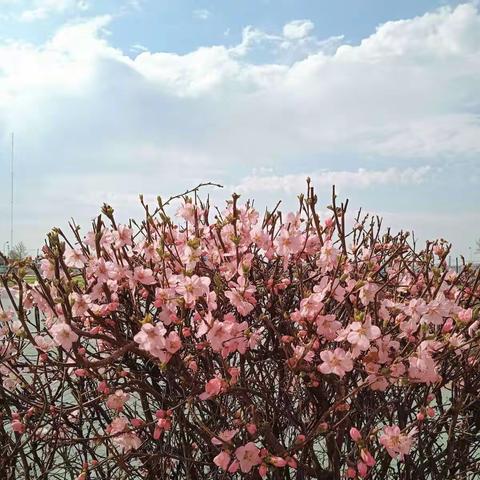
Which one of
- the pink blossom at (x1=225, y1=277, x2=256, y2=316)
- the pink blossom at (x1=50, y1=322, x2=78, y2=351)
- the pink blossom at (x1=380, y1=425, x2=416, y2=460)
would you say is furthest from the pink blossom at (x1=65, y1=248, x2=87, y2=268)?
the pink blossom at (x1=380, y1=425, x2=416, y2=460)

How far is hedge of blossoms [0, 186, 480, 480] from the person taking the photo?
6.41 ft

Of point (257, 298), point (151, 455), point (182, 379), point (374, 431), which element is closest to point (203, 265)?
point (257, 298)

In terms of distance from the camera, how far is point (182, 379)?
202 centimetres

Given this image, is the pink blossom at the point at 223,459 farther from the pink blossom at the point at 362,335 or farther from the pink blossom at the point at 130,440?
the pink blossom at the point at 362,335

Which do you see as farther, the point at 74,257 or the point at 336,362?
the point at 74,257

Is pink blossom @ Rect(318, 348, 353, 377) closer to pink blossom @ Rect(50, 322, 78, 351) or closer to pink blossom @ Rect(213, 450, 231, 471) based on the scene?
pink blossom @ Rect(213, 450, 231, 471)

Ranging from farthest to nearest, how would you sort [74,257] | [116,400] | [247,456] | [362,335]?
[74,257] → [116,400] → [247,456] → [362,335]

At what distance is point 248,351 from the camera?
2.15 m

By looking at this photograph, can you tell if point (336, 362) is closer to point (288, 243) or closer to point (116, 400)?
point (288, 243)

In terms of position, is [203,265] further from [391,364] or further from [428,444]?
[428,444]

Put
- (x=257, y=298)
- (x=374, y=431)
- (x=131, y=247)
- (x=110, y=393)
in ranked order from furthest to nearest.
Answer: (x=131, y=247)
(x=257, y=298)
(x=110, y=393)
(x=374, y=431)

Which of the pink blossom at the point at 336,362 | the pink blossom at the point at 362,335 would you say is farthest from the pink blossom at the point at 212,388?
the pink blossom at the point at 362,335

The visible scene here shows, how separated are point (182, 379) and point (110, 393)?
279mm

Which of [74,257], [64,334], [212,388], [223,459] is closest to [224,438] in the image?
[223,459]
